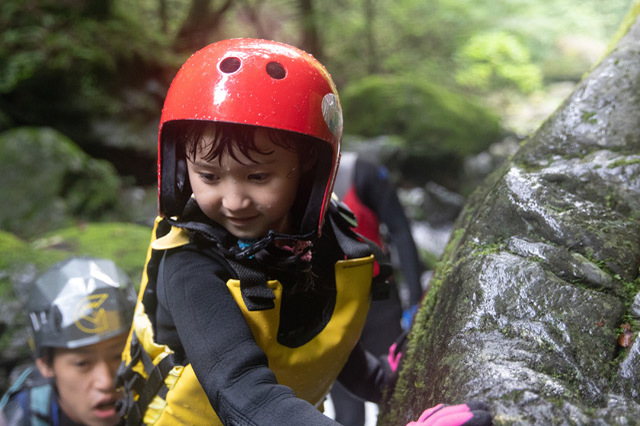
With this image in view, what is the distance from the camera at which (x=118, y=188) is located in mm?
7727

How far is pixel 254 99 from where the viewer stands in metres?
1.67

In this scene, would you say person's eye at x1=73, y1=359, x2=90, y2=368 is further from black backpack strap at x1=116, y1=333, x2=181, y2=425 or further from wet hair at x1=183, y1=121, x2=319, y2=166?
wet hair at x1=183, y1=121, x2=319, y2=166

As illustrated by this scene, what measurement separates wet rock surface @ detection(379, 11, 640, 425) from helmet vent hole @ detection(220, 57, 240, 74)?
3.24 feet

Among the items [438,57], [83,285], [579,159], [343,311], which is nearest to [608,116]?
[579,159]

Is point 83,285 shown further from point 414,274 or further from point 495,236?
point 495,236

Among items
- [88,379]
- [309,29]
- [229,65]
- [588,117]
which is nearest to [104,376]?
[88,379]

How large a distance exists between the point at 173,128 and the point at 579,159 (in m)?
1.46

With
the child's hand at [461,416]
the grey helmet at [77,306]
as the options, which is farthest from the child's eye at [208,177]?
the grey helmet at [77,306]

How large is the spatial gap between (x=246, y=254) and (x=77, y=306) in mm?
2148

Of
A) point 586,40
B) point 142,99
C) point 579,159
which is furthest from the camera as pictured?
point 586,40

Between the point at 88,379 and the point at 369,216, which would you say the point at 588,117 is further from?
the point at 88,379

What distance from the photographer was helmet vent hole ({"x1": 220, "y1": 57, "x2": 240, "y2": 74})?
176cm

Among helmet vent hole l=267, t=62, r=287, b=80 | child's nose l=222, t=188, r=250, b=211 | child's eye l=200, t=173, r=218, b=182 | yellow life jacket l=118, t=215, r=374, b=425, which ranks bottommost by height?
yellow life jacket l=118, t=215, r=374, b=425

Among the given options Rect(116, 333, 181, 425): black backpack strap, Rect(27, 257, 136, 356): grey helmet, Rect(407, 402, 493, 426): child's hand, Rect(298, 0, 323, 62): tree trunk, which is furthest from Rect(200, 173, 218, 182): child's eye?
Rect(298, 0, 323, 62): tree trunk
